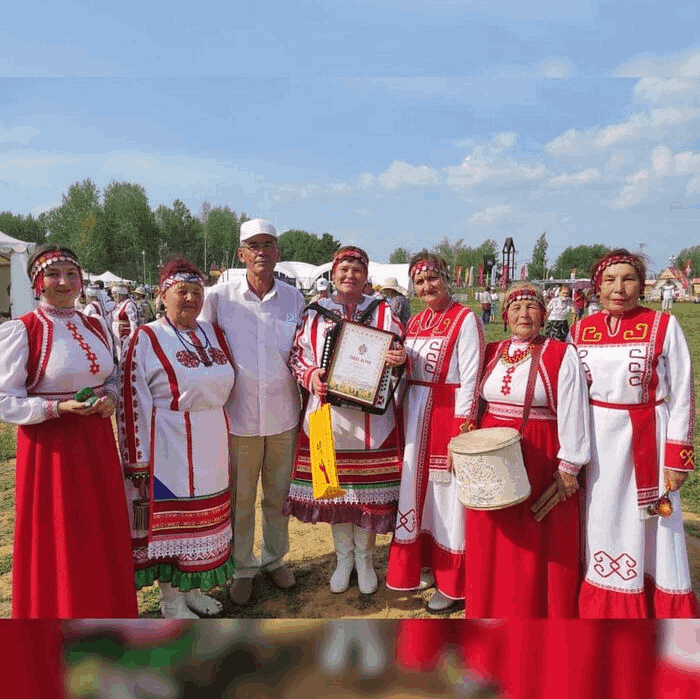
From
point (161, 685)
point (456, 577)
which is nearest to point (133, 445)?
point (456, 577)

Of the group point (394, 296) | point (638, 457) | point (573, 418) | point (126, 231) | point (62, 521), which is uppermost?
point (126, 231)

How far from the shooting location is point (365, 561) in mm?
3693

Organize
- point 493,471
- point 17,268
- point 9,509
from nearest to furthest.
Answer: point 493,471 < point 9,509 < point 17,268

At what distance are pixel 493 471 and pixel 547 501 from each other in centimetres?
40

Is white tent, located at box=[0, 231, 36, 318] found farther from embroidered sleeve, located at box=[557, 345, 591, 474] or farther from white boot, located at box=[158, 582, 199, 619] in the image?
embroidered sleeve, located at box=[557, 345, 591, 474]

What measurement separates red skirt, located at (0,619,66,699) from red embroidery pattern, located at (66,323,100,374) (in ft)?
7.33

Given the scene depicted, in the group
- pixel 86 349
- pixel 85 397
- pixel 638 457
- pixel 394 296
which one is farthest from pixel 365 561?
pixel 394 296

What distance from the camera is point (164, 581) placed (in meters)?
3.10

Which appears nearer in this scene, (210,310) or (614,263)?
(614,263)

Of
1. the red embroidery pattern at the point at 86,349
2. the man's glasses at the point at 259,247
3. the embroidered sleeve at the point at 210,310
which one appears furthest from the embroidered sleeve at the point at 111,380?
the man's glasses at the point at 259,247

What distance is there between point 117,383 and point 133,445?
13.3 inches

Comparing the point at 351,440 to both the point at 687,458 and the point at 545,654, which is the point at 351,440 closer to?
the point at 687,458

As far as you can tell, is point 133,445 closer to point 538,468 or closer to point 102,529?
point 102,529

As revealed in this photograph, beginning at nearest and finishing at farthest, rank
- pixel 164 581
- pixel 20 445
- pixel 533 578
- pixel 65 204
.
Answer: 1. pixel 20 445
2. pixel 533 578
3. pixel 164 581
4. pixel 65 204
